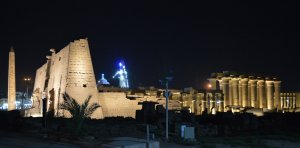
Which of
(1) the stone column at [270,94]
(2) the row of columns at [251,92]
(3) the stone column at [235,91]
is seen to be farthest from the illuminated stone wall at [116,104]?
(1) the stone column at [270,94]

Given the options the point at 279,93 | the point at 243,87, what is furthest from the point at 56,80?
the point at 279,93

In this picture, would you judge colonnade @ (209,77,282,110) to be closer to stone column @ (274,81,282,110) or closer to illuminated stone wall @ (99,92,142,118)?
stone column @ (274,81,282,110)

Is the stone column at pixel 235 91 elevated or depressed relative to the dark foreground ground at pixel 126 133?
elevated

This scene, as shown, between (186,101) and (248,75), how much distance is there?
15.5 metres

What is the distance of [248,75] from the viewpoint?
7175 cm

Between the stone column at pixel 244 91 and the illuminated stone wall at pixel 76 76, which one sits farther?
the stone column at pixel 244 91

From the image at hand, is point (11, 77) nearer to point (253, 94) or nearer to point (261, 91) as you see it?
point (253, 94)

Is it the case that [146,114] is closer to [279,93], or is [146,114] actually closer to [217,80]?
[217,80]

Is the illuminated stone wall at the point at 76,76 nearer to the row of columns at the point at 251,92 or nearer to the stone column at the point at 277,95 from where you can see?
the row of columns at the point at 251,92

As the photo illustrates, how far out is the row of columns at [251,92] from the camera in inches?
2665

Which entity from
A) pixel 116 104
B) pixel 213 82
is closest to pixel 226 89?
pixel 213 82

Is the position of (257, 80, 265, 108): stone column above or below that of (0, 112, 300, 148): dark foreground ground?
above

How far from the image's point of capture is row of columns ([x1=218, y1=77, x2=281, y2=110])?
67.7m

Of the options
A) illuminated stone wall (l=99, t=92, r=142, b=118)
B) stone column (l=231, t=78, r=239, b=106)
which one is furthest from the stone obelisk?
stone column (l=231, t=78, r=239, b=106)
